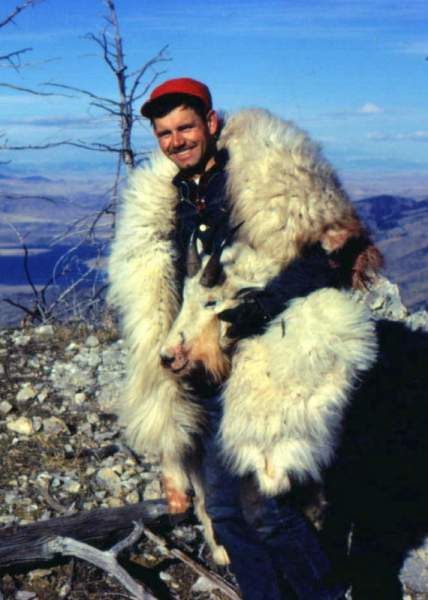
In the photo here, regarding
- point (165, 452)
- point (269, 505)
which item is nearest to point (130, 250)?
point (165, 452)

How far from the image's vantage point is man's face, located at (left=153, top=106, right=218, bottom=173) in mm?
3121

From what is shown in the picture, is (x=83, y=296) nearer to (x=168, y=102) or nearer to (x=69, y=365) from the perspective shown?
(x=69, y=365)

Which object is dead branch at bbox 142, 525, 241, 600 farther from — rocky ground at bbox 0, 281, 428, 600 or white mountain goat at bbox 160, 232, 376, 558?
white mountain goat at bbox 160, 232, 376, 558

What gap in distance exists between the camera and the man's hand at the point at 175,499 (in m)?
3.55

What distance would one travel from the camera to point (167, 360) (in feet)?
10.6

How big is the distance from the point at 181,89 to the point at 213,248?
71 centimetres

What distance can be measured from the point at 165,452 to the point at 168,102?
5.56 feet

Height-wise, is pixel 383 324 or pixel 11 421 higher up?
pixel 383 324

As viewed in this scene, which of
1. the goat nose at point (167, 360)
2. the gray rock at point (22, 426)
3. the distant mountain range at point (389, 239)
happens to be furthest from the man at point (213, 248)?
the distant mountain range at point (389, 239)

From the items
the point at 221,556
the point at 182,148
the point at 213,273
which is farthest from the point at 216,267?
the point at 221,556

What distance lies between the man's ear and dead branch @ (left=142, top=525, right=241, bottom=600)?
2168 mm

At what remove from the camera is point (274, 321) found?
291cm

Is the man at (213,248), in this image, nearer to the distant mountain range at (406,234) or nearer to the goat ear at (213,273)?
the goat ear at (213,273)

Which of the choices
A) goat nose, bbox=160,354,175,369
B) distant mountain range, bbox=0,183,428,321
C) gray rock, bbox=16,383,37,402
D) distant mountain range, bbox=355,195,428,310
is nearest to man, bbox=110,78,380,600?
goat nose, bbox=160,354,175,369
